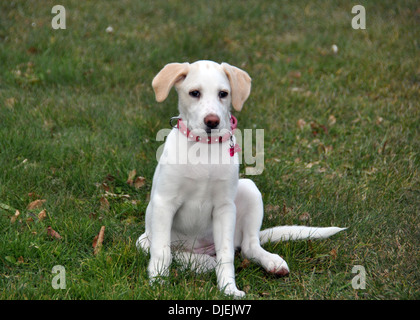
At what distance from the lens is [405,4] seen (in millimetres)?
9039

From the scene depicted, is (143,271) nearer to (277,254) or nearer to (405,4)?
(277,254)

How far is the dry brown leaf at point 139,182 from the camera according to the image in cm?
435

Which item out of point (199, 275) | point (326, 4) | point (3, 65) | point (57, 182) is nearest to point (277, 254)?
point (199, 275)

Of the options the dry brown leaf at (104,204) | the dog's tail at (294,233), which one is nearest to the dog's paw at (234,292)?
the dog's tail at (294,233)

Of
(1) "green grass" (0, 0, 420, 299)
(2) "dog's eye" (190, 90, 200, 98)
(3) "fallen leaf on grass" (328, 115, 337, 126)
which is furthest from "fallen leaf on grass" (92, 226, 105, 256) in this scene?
(3) "fallen leaf on grass" (328, 115, 337, 126)

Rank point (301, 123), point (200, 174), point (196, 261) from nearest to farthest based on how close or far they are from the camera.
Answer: point (200, 174)
point (196, 261)
point (301, 123)

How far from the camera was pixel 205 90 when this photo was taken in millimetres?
2947

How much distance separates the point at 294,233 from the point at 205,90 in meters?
1.18

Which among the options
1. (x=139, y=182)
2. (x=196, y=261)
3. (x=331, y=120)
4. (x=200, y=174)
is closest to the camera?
(x=200, y=174)

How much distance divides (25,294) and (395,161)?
3563 mm

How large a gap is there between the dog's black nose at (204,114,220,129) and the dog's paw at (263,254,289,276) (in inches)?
37.2

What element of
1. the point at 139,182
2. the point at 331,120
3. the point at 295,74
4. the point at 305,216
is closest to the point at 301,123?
the point at 331,120

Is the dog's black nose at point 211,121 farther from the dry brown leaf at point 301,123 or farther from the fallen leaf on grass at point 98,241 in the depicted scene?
the dry brown leaf at point 301,123

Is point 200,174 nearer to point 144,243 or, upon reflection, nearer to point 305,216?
point 144,243
